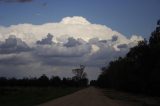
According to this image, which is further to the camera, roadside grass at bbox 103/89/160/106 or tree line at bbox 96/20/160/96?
tree line at bbox 96/20/160/96

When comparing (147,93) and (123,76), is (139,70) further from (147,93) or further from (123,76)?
(123,76)

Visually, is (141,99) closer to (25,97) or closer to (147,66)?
(25,97)

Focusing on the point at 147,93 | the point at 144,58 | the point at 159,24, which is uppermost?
the point at 159,24

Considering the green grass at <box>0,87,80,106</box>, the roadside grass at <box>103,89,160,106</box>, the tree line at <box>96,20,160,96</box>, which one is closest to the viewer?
the green grass at <box>0,87,80,106</box>

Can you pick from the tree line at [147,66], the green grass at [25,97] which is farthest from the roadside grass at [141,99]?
the green grass at [25,97]

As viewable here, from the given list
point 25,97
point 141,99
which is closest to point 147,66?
point 141,99

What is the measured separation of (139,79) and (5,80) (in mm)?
123781

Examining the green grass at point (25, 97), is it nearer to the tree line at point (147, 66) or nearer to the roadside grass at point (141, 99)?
the roadside grass at point (141, 99)

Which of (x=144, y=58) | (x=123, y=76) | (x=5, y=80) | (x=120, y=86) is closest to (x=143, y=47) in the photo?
(x=144, y=58)

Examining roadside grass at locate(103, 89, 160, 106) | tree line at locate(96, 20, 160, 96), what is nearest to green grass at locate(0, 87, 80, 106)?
roadside grass at locate(103, 89, 160, 106)

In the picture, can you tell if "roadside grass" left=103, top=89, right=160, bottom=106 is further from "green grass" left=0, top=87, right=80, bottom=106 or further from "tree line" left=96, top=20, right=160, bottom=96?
"green grass" left=0, top=87, right=80, bottom=106

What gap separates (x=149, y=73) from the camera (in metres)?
78.9

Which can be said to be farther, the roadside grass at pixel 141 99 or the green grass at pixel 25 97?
the roadside grass at pixel 141 99

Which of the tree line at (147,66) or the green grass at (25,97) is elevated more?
the tree line at (147,66)
